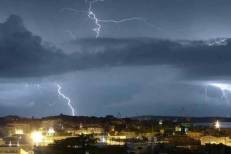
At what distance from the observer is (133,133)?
68562 millimetres

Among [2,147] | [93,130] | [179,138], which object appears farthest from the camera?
[93,130]

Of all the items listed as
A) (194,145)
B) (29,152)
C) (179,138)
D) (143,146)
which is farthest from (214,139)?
(29,152)

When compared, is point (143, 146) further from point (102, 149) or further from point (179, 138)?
point (179, 138)

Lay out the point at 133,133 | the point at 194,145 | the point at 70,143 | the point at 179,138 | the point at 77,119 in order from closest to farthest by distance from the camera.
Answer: the point at 70,143
the point at 194,145
the point at 179,138
the point at 133,133
the point at 77,119

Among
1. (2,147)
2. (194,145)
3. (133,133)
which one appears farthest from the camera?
(133,133)

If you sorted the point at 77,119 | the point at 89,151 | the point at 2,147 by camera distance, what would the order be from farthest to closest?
the point at 77,119 < the point at 89,151 < the point at 2,147

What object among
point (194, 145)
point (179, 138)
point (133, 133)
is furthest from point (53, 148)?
point (133, 133)

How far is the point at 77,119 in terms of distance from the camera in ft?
390

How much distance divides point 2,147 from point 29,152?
6.89 ft

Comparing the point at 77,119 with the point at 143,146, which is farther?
the point at 77,119

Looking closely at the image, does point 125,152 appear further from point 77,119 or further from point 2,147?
point 77,119

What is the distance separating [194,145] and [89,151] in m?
13.3

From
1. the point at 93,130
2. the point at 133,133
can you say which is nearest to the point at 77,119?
the point at 93,130

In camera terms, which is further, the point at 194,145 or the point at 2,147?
the point at 194,145
